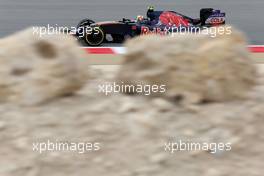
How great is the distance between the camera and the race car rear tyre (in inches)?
410

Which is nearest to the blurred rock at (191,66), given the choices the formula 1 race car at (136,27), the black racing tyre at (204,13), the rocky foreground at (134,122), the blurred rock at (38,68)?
the rocky foreground at (134,122)

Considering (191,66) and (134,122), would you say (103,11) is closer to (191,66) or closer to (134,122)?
(191,66)

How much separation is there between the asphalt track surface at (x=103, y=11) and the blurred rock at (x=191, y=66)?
7664mm

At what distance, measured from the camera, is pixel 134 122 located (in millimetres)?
3814

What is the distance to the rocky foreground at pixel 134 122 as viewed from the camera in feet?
11.8

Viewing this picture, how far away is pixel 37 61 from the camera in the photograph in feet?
13.5

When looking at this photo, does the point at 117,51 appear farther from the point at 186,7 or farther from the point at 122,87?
the point at 186,7

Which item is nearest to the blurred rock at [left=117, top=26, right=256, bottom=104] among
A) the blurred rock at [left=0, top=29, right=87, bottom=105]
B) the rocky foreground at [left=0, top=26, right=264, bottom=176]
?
the rocky foreground at [left=0, top=26, right=264, bottom=176]

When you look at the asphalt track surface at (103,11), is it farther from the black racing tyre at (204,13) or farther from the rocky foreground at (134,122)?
the rocky foreground at (134,122)

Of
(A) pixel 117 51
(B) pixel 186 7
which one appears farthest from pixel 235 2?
(A) pixel 117 51

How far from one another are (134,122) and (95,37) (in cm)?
678

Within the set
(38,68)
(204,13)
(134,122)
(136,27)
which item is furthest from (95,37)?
(134,122)

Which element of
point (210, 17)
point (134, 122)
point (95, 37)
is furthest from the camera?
point (210, 17)

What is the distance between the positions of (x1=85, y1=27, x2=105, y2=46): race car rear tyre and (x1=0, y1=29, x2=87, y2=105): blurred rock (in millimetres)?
6179
